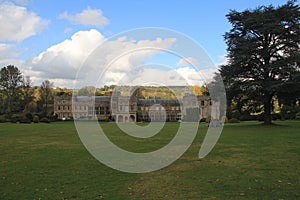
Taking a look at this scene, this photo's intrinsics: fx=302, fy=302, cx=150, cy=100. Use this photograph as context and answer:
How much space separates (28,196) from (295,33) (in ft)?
A: 97.0

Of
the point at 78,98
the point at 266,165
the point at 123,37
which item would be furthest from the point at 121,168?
the point at 78,98

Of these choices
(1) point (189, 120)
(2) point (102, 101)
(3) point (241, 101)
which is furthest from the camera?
(2) point (102, 101)

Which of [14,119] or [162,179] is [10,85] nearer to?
[14,119]

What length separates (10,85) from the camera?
6462 centimetres

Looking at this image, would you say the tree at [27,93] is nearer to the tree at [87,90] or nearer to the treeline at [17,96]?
the treeline at [17,96]

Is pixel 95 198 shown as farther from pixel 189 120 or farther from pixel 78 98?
pixel 78 98

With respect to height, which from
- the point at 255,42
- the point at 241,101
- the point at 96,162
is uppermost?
the point at 255,42

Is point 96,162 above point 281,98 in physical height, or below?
below

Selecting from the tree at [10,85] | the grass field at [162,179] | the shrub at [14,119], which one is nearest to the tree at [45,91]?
the tree at [10,85]

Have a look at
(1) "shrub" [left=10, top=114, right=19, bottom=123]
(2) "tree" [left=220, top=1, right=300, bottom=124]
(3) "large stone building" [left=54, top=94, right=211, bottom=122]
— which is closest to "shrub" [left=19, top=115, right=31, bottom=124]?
(1) "shrub" [left=10, top=114, right=19, bottom=123]

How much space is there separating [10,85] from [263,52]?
5387 cm

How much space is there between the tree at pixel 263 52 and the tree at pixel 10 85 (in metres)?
48.8

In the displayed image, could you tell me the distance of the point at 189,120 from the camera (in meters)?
54.7

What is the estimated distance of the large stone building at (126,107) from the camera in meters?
68.6
